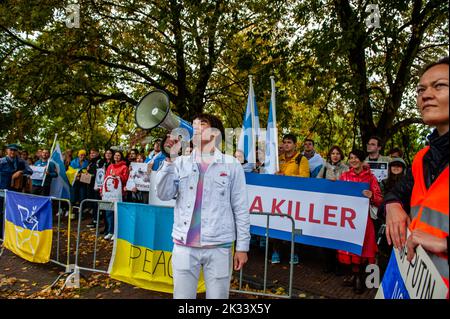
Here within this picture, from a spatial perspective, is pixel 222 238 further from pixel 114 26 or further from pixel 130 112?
pixel 130 112

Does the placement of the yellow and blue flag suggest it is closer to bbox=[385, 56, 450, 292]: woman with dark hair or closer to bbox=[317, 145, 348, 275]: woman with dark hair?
bbox=[317, 145, 348, 275]: woman with dark hair

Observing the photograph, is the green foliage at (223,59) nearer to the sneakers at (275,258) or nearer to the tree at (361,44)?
the tree at (361,44)

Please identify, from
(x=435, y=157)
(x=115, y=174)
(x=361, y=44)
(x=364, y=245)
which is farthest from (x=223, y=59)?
(x=435, y=157)

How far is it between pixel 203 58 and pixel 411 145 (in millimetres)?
8599

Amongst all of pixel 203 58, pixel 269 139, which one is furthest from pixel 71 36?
pixel 269 139

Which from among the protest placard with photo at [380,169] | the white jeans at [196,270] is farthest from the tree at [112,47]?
the white jeans at [196,270]

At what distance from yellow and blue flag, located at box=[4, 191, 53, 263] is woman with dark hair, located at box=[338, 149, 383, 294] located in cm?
448

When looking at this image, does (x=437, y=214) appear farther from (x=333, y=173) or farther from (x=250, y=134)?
(x=250, y=134)

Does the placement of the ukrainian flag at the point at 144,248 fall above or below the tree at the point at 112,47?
below

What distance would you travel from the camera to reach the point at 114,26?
11516 mm

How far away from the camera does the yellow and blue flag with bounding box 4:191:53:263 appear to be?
5.53 meters

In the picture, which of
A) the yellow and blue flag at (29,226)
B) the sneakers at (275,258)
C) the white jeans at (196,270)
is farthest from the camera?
the sneakers at (275,258)

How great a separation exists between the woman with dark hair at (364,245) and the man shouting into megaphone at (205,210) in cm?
278

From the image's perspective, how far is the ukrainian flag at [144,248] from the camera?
4520 millimetres
